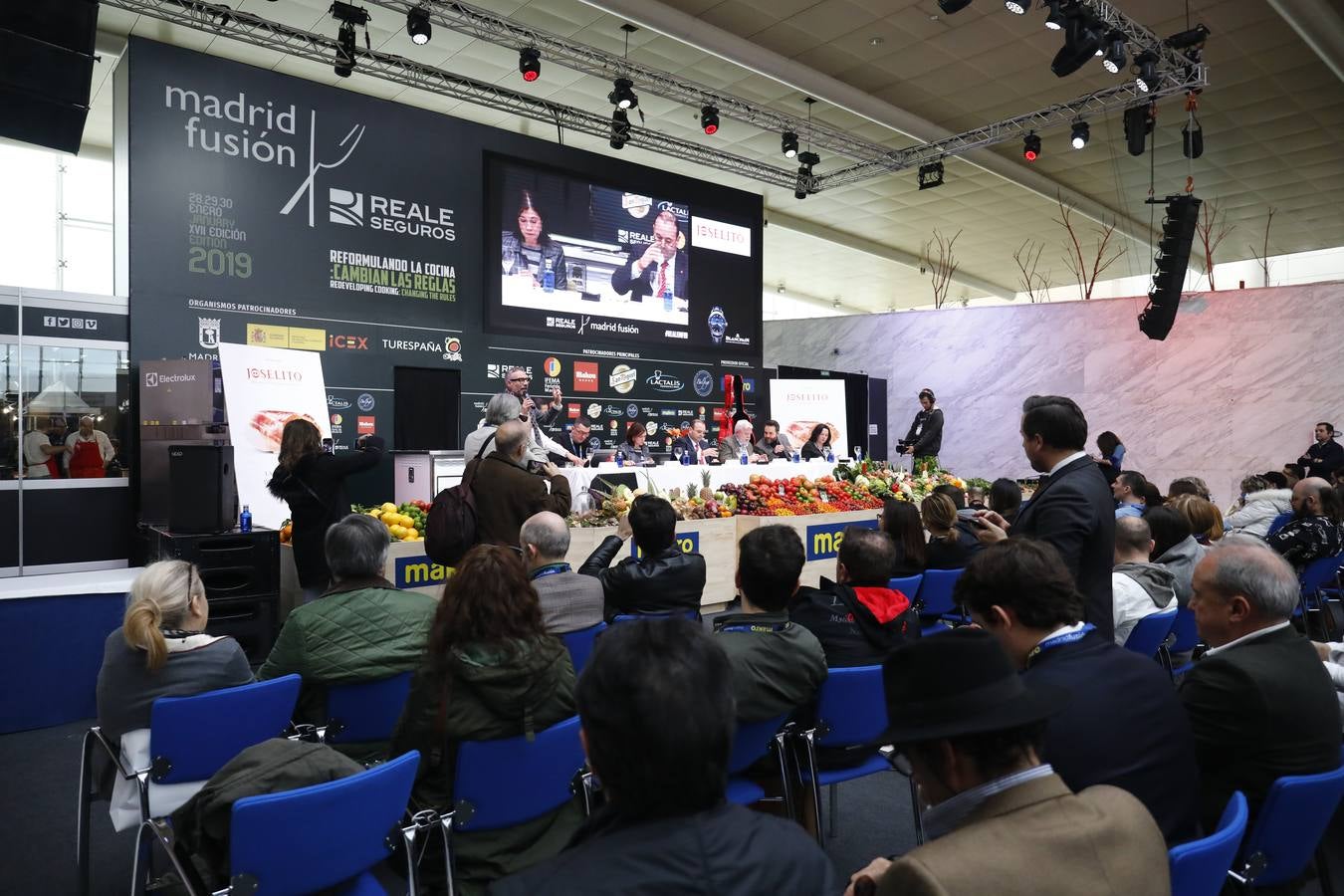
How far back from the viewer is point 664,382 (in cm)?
1134

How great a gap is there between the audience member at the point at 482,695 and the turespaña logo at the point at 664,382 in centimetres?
915

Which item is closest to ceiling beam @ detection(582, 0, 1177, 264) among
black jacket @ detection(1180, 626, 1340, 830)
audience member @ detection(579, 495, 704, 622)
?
audience member @ detection(579, 495, 704, 622)

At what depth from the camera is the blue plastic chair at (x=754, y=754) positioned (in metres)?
2.41

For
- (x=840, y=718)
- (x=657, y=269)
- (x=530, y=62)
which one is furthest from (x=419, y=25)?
(x=840, y=718)

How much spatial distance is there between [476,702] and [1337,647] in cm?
264

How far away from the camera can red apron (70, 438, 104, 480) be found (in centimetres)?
679

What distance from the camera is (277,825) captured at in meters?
1.60

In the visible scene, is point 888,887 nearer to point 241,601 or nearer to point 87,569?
point 241,601

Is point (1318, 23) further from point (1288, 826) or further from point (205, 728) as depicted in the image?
point (205, 728)

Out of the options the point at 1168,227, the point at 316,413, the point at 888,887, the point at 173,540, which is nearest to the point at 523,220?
the point at 316,413

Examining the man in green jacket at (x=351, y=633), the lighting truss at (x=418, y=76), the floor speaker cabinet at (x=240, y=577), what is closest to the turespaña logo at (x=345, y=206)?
the lighting truss at (x=418, y=76)

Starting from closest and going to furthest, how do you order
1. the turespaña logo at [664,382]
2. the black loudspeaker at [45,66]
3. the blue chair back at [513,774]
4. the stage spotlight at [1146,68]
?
the blue chair back at [513,774] < the black loudspeaker at [45,66] < the stage spotlight at [1146,68] < the turespaña logo at [664,382]

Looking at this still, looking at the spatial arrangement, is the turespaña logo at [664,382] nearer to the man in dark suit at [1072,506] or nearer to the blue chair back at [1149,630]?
the blue chair back at [1149,630]

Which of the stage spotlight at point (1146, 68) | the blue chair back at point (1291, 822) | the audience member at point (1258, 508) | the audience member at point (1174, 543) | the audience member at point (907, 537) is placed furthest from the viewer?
the stage spotlight at point (1146, 68)
